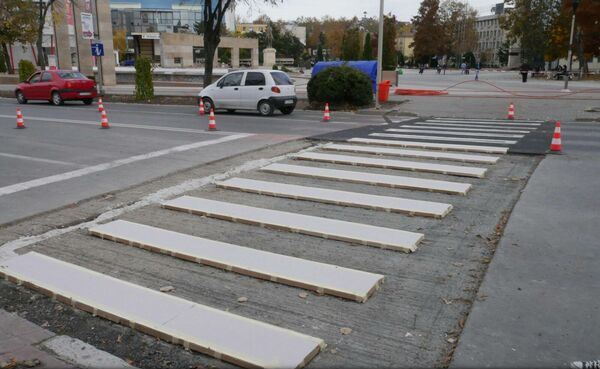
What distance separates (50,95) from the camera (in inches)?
965

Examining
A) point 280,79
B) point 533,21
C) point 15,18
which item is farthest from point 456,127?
point 533,21

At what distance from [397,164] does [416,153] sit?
51.5 inches

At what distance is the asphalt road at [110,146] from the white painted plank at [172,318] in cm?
236

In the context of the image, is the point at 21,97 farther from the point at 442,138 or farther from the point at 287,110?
the point at 442,138

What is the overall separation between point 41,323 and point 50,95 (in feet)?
76.4

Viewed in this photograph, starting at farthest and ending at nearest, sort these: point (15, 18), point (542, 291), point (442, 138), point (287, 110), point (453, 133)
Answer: point (15, 18), point (287, 110), point (453, 133), point (442, 138), point (542, 291)

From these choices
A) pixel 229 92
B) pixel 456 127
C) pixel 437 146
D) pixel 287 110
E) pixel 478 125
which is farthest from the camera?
pixel 229 92

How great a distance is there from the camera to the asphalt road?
27.6ft

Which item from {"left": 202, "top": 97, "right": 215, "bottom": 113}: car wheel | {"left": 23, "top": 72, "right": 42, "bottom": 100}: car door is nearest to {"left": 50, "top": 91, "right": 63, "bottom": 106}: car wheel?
{"left": 23, "top": 72, "right": 42, "bottom": 100}: car door

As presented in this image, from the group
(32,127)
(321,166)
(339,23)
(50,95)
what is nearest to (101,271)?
(321,166)

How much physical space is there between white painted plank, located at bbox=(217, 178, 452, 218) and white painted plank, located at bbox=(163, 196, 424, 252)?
788 millimetres

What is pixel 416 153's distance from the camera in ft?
35.8

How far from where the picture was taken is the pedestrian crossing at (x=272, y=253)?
378cm

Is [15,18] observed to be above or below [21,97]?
above
